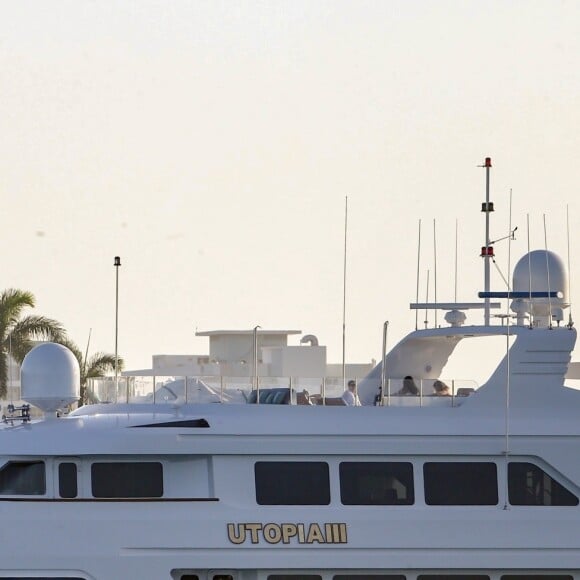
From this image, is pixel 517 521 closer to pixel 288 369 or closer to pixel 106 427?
pixel 106 427

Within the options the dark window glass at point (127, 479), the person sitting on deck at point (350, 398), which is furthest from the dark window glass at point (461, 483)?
the dark window glass at point (127, 479)

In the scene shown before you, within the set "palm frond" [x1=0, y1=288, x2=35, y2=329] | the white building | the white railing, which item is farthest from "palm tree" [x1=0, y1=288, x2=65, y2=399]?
the white railing

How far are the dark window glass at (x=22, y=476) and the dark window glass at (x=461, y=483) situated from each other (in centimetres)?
538

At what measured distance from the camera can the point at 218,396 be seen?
22.6 meters

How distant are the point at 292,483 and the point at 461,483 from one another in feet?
7.83

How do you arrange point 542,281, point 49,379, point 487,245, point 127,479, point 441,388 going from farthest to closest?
point 487,245 → point 542,281 → point 441,388 → point 49,379 → point 127,479

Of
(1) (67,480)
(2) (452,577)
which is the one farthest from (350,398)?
(1) (67,480)

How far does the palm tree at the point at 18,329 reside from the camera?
53219 millimetres

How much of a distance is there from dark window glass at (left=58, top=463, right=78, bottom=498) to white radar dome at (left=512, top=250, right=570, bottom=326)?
291 inches

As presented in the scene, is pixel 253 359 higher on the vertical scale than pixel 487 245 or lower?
lower

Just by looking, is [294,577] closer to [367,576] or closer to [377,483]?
[367,576]

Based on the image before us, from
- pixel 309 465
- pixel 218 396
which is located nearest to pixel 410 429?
pixel 309 465

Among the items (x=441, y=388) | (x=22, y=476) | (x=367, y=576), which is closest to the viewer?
(x=367, y=576)

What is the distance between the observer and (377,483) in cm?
2120
